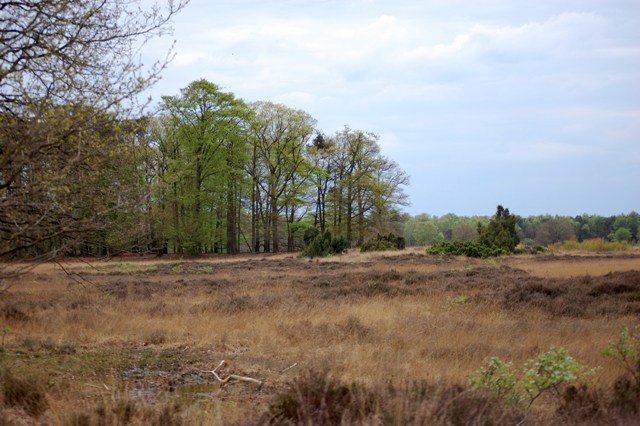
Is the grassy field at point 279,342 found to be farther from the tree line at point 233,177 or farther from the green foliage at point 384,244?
the green foliage at point 384,244

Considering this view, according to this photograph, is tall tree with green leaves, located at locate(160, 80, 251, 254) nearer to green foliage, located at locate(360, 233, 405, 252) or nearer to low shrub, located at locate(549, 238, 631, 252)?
green foliage, located at locate(360, 233, 405, 252)

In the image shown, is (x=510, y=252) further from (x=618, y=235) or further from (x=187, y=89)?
(x=618, y=235)

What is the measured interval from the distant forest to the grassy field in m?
42.0

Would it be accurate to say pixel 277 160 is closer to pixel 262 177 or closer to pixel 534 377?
pixel 262 177

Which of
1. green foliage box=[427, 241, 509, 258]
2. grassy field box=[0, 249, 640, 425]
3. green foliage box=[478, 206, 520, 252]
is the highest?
green foliage box=[478, 206, 520, 252]

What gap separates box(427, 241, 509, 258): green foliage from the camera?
1329 inches

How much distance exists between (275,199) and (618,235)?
4161cm

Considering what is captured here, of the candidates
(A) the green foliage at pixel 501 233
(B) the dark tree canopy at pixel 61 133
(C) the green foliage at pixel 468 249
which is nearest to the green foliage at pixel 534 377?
(B) the dark tree canopy at pixel 61 133

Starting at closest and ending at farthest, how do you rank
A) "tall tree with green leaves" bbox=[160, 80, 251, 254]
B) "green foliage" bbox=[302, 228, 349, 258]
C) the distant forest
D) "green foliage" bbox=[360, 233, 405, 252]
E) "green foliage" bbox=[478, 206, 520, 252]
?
"green foliage" bbox=[478, 206, 520, 252] < "green foliage" bbox=[302, 228, 349, 258] < "green foliage" bbox=[360, 233, 405, 252] < "tall tree with green leaves" bbox=[160, 80, 251, 254] < the distant forest

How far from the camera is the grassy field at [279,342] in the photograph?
Result: 5.23m

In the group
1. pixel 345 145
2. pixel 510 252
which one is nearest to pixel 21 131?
pixel 510 252

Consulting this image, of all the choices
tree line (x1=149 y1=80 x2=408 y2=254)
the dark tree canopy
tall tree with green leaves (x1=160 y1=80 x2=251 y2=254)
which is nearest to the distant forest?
tree line (x1=149 y1=80 x2=408 y2=254)

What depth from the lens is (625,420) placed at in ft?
15.3

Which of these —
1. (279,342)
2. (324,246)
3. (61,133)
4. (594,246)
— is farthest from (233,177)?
(61,133)
